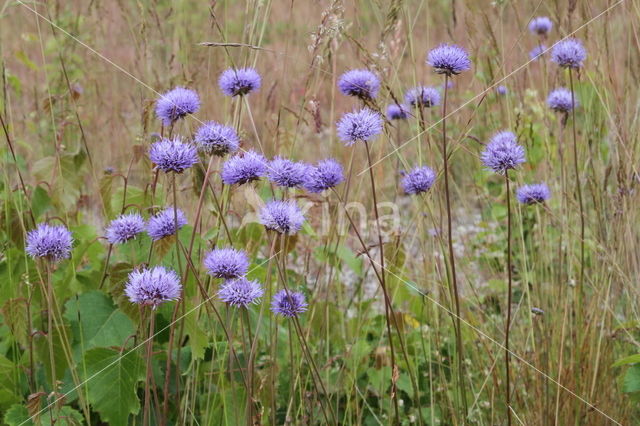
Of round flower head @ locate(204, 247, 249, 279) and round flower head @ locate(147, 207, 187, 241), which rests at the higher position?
round flower head @ locate(147, 207, 187, 241)

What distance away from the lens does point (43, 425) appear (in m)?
1.34

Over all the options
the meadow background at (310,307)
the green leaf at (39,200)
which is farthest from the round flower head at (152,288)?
the green leaf at (39,200)

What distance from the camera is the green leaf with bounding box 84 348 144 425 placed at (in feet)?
4.22

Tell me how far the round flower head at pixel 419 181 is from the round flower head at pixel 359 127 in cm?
23

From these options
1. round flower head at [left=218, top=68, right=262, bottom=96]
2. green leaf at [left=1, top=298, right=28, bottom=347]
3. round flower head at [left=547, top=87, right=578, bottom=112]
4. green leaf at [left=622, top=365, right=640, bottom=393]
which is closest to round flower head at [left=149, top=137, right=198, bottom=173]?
round flower head at [left=218, top=68, right=262, bottom=96]

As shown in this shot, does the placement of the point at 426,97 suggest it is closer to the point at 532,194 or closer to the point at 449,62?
the point at 532,194

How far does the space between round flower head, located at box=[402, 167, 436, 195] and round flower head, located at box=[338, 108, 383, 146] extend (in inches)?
9.1

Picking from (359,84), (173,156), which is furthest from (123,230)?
(359,84)

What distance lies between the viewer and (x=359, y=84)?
4.82 ft

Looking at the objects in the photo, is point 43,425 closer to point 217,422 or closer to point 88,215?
point 217,422

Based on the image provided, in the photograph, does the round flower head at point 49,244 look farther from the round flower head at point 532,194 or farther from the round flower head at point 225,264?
the round flower head at point 532,194

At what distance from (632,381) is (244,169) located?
87 cm

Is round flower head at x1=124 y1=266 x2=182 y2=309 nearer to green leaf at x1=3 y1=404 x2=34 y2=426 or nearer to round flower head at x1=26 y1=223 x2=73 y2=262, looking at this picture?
round flower head at x1=26 y1=223 x2=73 y2=262

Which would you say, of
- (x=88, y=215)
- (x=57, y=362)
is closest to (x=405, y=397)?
(x=57, y=362)
